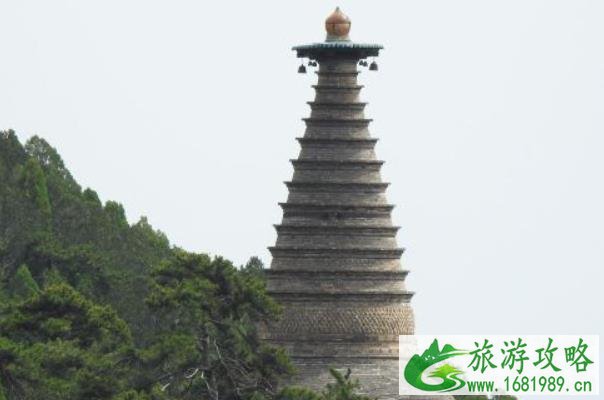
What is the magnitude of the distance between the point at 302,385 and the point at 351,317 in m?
2.50

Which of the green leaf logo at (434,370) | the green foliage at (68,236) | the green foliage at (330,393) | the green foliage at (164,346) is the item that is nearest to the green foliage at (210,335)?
the green foliage at (164,346)

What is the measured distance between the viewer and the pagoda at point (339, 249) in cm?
10031

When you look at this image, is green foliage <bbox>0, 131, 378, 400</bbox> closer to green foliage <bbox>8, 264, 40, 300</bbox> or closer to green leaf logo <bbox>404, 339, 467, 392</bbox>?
green leaf logo <bbox>404, 339, 467, 392</bbox>

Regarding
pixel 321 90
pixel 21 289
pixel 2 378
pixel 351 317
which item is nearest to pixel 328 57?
pixel 321 90

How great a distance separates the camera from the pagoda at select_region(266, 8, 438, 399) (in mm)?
100312

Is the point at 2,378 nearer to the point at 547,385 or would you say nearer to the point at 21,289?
the point at 547,385

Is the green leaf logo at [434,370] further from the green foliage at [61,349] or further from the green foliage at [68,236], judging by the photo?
the green foliage at [68,236]

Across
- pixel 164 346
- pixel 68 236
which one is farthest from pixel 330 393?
pixel 68 236

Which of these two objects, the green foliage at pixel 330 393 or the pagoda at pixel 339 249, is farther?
the pagoda at pixel 339 249

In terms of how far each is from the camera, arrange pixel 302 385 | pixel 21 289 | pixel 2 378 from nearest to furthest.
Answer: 1. pixel 2 378
2. pixel 302 385
3. pixel 21 289

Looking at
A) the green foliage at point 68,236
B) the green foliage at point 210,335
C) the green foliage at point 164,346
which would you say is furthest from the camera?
the green foliage at point 68,236

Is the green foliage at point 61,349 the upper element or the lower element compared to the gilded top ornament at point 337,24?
lower

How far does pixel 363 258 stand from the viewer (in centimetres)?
10119

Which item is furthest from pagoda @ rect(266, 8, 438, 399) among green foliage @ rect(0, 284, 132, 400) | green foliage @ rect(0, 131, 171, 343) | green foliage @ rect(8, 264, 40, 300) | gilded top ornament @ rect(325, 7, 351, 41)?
green foliage @ rect(8, 264, 40, 300)
